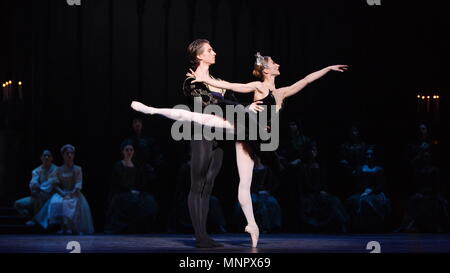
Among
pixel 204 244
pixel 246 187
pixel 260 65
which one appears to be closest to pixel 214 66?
pixel 260 65

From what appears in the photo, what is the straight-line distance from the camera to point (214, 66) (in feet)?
32.5

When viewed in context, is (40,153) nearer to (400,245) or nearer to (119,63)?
(119,63)

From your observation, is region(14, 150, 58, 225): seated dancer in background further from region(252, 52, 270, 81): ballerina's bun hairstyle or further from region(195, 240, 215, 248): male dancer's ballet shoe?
region(252, 52, 270, 81): ballerina's bun hairstyle

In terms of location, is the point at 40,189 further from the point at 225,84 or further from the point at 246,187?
the point at 225,84

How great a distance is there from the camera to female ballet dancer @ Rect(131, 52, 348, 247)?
17.3 feet

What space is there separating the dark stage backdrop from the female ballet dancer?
3.83 metres

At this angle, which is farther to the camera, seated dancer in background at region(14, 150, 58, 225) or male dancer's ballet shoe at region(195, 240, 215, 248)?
Answer: seated dancer in background at region(14, 150, 58, 225)

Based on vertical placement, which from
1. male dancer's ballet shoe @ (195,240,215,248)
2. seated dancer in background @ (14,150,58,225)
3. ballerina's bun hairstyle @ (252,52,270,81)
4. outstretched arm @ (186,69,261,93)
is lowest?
male dancer's ballet shoe @ (195,240,215,248)

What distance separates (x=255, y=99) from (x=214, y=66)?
4283 mm

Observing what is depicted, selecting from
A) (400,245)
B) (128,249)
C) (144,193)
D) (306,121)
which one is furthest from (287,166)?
(128,249)

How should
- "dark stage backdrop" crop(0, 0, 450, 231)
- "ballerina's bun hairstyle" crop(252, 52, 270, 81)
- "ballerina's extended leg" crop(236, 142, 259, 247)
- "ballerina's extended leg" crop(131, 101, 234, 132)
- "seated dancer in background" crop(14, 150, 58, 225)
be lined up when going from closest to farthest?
"ballerina's extended leg" crop(131, 101, 234, 132) < "ballerina's extended leg" crop(236, 142, 259, 247) < "ballerina's bun hairstyle" crop(252, 52, 270, 81) < "seated dancer in background" crop(14, 150, 58, 225) < "dark stage backdrop" crop(0, 0, 450, 231)

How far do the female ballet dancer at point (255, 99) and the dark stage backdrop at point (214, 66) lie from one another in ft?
12.6

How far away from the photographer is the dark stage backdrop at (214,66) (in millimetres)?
9586

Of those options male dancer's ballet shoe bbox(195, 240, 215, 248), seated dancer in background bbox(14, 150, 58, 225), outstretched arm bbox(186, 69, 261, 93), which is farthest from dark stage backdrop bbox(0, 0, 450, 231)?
male dancer's ballet shoe bbox(195, 240, 215, 248)
